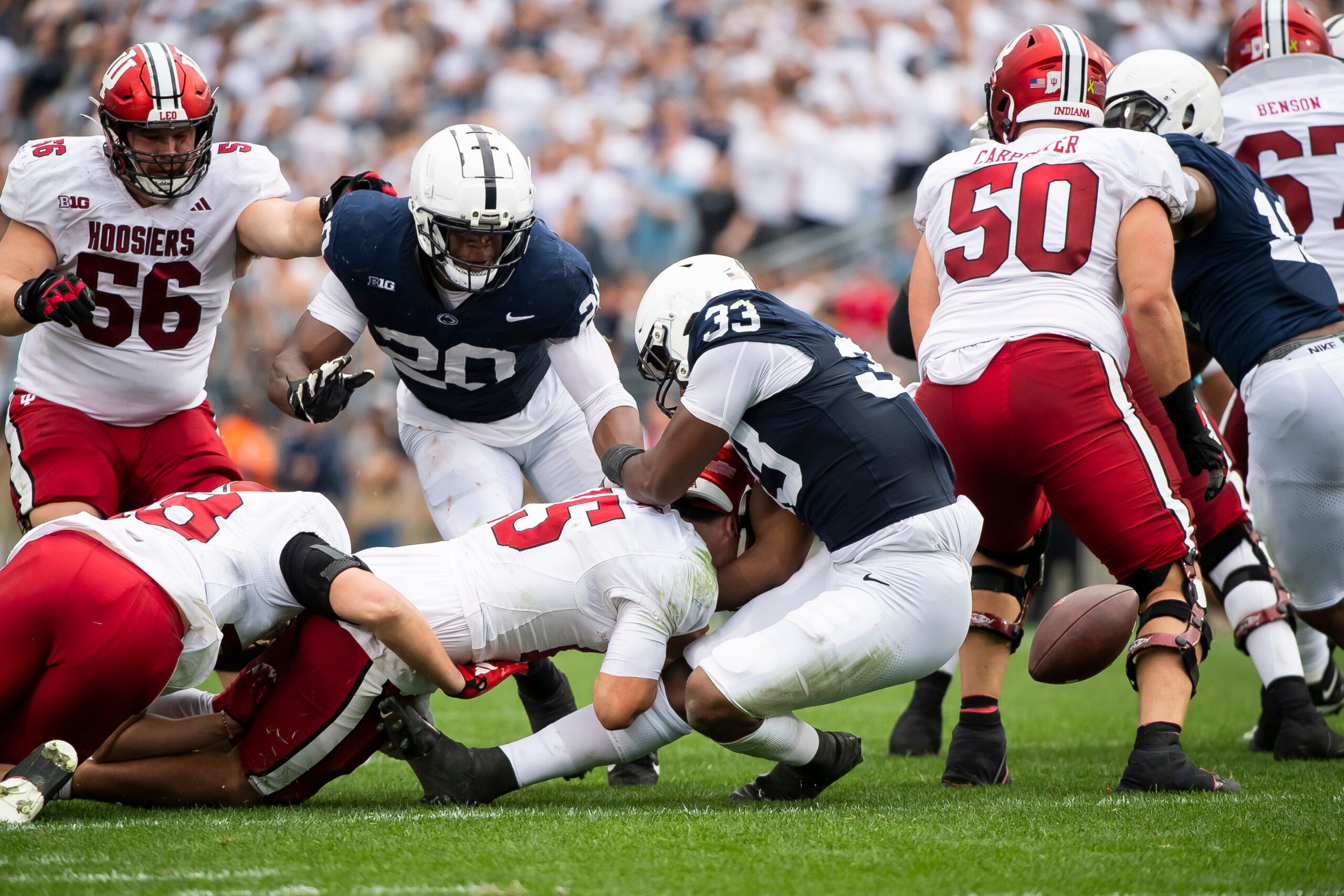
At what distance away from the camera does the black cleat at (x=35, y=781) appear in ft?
9.14

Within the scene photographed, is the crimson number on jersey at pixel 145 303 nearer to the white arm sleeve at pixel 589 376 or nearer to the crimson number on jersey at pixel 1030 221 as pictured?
the white arm sleeve at pixel 589 376

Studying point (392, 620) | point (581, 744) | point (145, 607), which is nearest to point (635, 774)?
point (581, 744)

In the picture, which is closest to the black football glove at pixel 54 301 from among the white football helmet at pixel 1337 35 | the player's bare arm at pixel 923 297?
the player's bare arm at pixel 923 297

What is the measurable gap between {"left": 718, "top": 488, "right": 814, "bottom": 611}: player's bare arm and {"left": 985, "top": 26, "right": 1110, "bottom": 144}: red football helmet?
1.27 meters

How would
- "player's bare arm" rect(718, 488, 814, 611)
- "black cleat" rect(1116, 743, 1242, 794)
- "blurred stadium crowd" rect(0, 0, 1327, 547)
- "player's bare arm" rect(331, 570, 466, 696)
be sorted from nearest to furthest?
"player's bare arm" rect(331, 570, 466, 696), "black cleat" rect(1116, 743, 1242, 794), "player's bare arm" rect(718, 488, 814, 611), "blurred stadium crowd" rect(0, 0, 1327, 547)

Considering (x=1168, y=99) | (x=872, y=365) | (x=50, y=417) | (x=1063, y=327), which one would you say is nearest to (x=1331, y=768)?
(x=1063, y=327)

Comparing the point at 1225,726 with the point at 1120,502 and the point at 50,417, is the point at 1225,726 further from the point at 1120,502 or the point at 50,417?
the point at 50,417

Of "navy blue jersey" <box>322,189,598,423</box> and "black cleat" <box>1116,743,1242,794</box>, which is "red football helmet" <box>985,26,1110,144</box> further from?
"black cleat" <box>1116,743,1242,794</box>

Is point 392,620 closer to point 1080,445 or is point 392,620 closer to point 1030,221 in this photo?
point 1080,445

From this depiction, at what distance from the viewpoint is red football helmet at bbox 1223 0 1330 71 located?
4.71 meters

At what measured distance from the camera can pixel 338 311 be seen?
3.97 metres

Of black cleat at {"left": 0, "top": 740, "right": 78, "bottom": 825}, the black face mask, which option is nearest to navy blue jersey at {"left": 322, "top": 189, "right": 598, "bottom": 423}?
black cleat at {"left": 0, "top": 740, "right": 78, "bottom": 825}

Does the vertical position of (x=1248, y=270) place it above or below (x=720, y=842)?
above

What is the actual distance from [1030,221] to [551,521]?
141 centimetres
